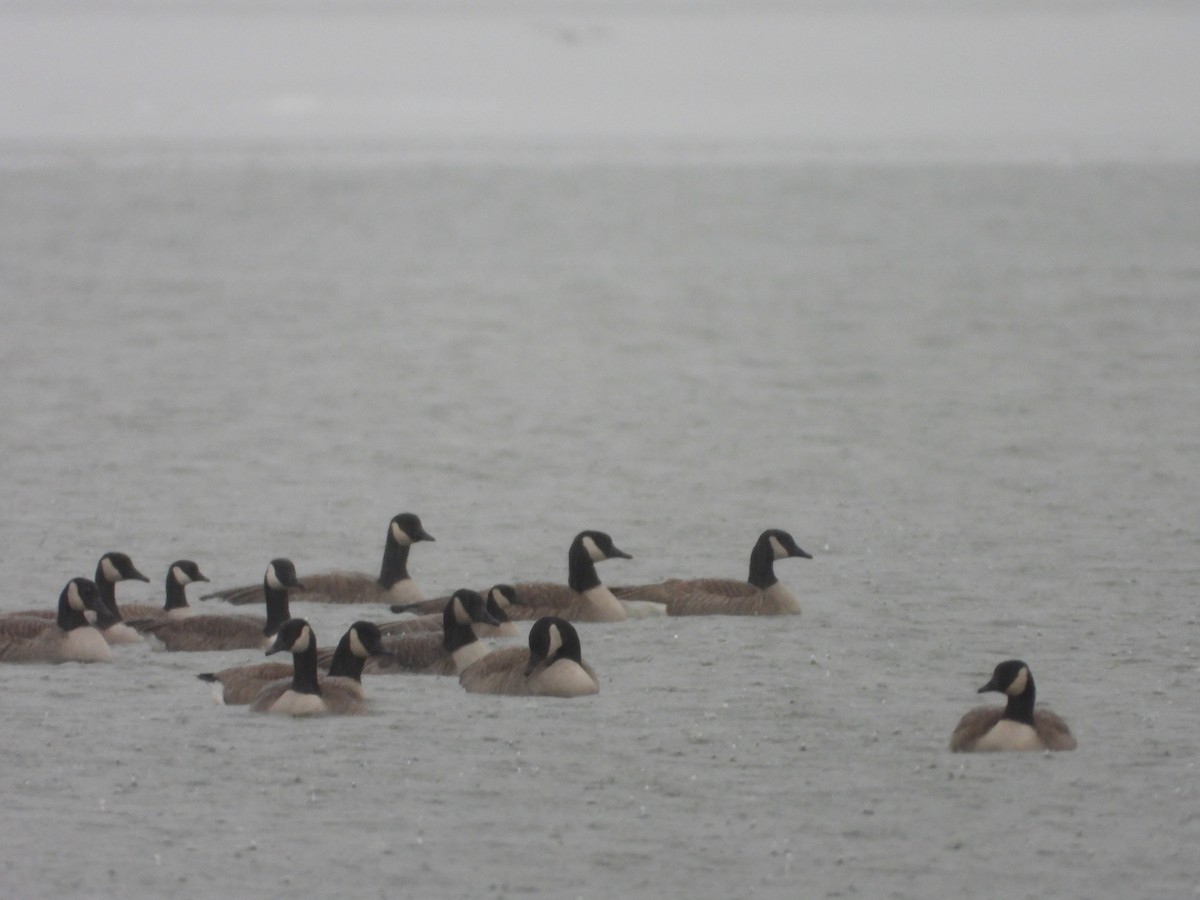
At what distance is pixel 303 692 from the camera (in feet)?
22.6

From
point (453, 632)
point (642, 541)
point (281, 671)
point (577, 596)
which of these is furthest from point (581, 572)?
point (642, 541)

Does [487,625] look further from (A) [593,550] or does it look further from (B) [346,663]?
(B) [346,663]

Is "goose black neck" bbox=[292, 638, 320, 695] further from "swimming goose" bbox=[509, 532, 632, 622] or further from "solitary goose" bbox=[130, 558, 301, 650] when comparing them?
"swimming goose" bbox=[509, 532, 632, 622]

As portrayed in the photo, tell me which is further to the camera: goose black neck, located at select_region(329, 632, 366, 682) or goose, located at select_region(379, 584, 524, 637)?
goose, located at select_region(379, 584, 524, 637)

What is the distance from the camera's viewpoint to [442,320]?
67.3 ft

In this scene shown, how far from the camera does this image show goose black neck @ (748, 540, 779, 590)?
8.46 meters

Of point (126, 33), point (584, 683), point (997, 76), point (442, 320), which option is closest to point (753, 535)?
point (584, 683)

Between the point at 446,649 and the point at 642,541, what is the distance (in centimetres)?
267

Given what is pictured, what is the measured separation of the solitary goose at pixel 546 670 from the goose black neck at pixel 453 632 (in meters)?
0.29

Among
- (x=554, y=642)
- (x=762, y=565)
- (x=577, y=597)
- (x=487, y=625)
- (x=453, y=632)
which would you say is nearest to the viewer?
(x=554, y=642)

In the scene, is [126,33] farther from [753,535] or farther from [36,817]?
[36,817]

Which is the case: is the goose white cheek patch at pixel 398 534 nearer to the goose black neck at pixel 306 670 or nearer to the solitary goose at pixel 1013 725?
the goose black neck at pixel 306 670

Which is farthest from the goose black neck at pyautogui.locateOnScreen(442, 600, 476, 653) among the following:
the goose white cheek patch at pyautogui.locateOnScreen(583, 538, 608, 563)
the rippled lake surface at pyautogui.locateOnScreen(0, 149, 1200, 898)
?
the goose white cheek patch at pyautogui.locateOnScreen(583, 538, 608, 563)

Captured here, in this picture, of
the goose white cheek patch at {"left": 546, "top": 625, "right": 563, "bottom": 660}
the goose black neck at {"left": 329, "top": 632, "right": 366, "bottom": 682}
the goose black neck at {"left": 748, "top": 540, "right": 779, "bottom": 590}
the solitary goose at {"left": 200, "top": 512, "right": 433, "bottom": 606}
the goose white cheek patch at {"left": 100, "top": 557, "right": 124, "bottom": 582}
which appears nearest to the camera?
the goose white cheek patch at {"left": 546, "top": 625, "right": 563, "bottom": 660}
